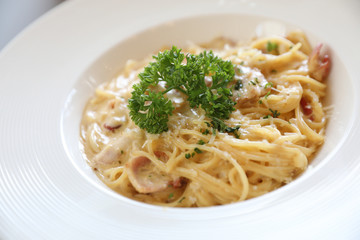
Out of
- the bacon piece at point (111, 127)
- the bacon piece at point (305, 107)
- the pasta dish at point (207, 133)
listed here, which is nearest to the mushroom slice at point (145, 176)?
the pasta dish at point (207, 133)

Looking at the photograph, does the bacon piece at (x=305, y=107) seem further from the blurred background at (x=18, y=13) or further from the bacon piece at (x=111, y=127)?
the blurred background at (x=18, y=13)

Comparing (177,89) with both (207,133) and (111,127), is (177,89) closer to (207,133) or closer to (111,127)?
(207,133)

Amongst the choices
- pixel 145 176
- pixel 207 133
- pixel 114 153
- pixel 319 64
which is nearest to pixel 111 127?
pixel 114 153

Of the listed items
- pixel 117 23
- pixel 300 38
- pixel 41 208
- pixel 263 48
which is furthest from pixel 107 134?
pixel 300 38

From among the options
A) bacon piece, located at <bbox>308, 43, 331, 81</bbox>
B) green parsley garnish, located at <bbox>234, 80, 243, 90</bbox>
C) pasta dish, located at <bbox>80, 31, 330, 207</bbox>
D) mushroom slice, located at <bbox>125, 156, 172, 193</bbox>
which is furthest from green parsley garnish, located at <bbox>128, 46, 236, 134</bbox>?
bacon piece, located at <bbox>308, 43, 331, 81</bbox>

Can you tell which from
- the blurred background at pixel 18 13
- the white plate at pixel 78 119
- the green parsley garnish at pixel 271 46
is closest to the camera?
the white plate at pixel 78 119

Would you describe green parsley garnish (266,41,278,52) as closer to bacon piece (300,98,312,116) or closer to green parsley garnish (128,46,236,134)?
bacon piece (300,98,312,116)

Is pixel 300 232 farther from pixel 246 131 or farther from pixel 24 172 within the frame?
pixel 24 172
